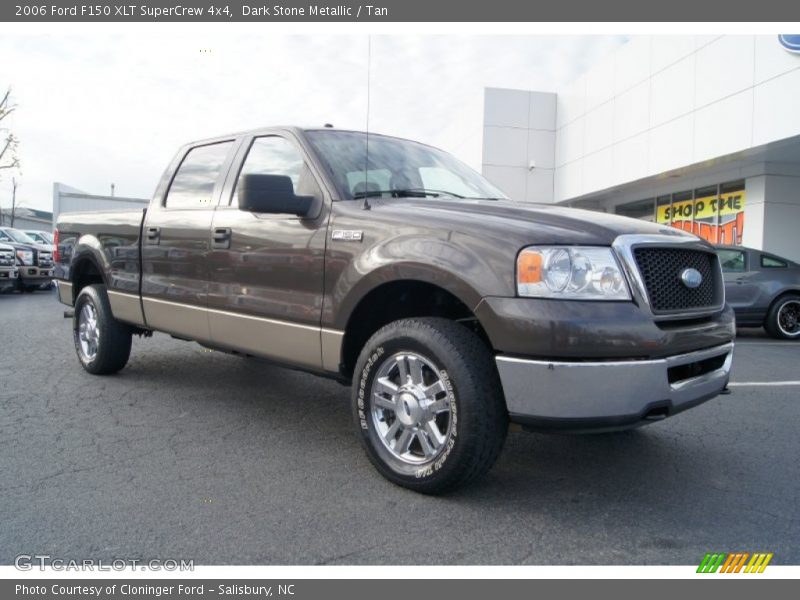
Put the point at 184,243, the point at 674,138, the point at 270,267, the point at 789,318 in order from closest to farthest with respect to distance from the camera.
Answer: the point at 270,267 → the point at 184,243 → the point at 789,318 → the point at 674,138

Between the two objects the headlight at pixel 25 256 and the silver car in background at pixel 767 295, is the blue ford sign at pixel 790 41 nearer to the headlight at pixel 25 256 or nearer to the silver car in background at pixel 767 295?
the silver car in background at pixel 767 295

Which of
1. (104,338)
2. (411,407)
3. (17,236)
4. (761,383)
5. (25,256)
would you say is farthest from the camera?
(17,236)

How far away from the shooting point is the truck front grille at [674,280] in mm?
2924

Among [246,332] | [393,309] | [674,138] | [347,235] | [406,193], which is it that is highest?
[674,138]

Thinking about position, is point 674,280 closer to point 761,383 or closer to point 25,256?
point 761,383

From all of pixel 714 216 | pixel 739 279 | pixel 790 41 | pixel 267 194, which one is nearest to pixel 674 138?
pixel 714 216

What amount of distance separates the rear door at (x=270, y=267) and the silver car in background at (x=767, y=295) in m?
8.44

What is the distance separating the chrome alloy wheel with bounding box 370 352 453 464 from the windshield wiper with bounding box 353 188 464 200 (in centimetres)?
108

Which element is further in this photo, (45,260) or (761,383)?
(45,260)

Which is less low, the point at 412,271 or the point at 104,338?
the point at 412,271

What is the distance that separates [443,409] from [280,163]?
2.07 meters

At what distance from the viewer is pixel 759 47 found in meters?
13.6

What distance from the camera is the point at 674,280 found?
3.07 m

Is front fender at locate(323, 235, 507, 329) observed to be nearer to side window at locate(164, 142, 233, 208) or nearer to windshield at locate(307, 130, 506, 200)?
windshield at locate(307, 130, 506, 200)
